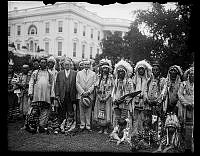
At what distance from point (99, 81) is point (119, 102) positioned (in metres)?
0.86

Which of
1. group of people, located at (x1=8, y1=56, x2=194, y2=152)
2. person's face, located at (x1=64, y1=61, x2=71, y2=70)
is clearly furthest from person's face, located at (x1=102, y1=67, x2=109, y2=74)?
person's face, located at (x1=64, y1=61, x2=71, y2=70)

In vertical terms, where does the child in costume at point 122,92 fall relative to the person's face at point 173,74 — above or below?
below

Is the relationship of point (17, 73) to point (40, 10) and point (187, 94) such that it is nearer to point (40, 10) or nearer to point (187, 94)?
point (40, 10)

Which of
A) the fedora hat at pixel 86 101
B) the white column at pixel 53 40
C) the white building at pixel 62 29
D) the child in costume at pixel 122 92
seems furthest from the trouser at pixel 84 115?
the white column at pixel 53 40

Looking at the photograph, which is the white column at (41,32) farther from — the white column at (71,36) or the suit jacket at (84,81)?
the suit jacket at (84,81)

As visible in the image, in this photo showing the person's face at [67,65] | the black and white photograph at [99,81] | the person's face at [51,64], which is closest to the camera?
the black and white photograph at [99,81]

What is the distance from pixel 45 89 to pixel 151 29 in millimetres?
3500

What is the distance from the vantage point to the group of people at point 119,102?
6035 millimetres

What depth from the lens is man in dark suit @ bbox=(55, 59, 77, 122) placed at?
7.10 metres

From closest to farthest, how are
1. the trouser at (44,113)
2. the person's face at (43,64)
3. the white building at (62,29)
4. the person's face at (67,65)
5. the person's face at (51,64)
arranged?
the trouser at (44,113) → the person's face at (43,64) → the person's face at (67,65) → the person's face at (51,64) → the white building at (62,29)

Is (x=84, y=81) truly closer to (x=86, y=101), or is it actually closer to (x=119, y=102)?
(x=86, y=101)

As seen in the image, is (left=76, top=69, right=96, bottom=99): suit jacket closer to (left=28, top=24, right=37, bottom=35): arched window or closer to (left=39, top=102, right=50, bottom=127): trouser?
(left=39, top=102, right=50, bottom=127): trouser

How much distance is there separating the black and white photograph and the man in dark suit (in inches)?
1.0

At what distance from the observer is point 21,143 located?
5988 millimetres
